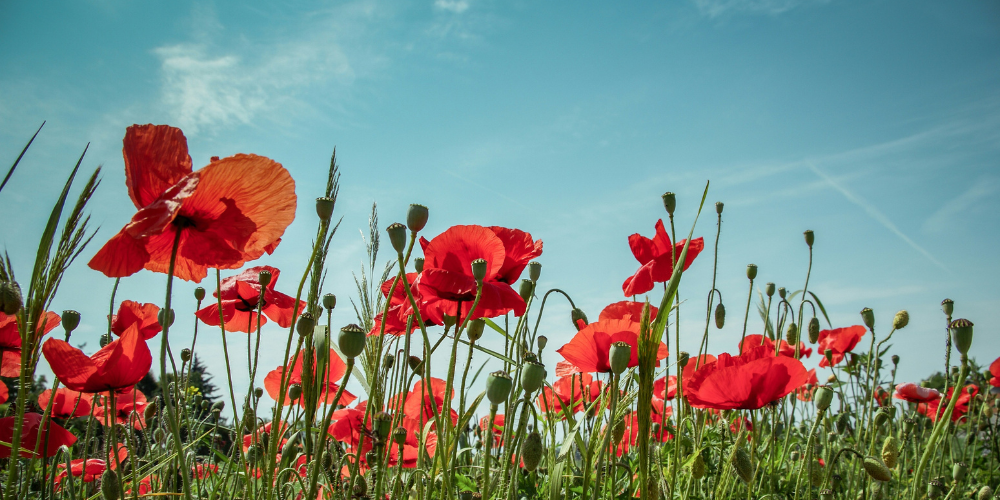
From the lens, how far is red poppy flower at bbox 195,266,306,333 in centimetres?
184

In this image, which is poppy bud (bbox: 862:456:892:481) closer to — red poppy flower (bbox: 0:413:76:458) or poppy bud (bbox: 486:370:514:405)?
poppy bud (bbox: 486:370:514:405)

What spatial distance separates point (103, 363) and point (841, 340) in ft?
11.8

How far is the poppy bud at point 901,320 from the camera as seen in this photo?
239 centimetres

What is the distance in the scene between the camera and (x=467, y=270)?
5.25 ft

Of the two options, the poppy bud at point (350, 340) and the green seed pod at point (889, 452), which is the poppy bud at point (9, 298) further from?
the green seed pod at point (889, 452)

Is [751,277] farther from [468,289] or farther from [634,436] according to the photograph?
[468,289]

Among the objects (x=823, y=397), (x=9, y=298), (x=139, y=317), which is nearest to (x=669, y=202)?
(x=823, y=397)

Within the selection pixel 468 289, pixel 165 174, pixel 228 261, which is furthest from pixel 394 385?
pixel 165 174

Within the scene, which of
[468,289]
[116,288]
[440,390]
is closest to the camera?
[468,289]

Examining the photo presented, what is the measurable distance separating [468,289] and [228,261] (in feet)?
1.80

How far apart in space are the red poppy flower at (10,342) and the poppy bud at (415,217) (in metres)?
1.24

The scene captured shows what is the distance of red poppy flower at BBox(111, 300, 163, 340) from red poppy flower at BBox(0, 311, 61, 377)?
0.58ft

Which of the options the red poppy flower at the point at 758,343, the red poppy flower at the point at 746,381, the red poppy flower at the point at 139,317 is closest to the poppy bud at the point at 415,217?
the red poppy flower at the point at 746,381

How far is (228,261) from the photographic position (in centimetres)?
135
